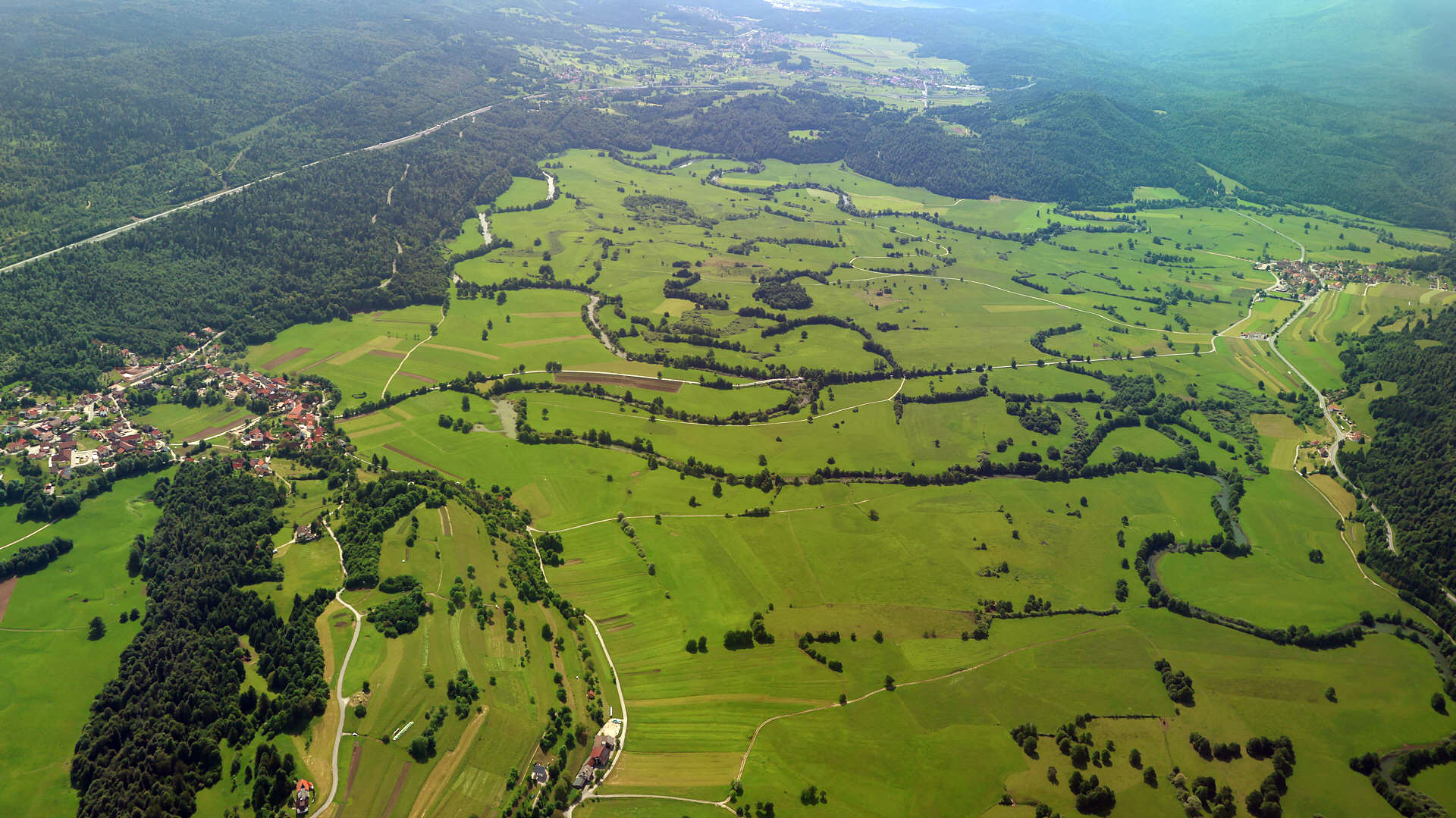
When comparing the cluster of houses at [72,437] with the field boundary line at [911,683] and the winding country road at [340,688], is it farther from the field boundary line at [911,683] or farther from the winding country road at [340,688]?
the field boundary line at [911,683]

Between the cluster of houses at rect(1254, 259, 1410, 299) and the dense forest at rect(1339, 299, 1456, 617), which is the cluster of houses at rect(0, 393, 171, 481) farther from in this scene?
the cluster of houses at rect(1254, 259, 1410, 299)

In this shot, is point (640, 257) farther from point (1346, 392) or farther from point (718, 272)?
point (1346, 392)

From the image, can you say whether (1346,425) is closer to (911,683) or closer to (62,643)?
(911,683)

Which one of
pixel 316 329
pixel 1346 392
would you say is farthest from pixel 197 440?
pixel 1346 392

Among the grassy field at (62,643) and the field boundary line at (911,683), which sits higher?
the field boundary line at (911,683)

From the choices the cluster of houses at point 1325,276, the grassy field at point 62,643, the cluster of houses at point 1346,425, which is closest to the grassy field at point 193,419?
the grassy field at point 62,643

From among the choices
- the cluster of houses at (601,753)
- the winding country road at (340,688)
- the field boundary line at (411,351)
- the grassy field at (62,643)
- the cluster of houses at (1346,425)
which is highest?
the cluster of houses at (1346,425)
